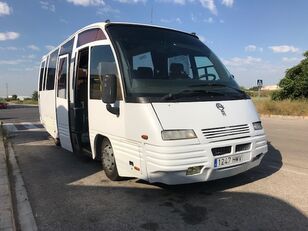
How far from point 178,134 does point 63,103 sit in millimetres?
4044

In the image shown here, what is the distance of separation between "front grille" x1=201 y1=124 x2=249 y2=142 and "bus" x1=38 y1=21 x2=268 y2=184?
0.02 meters

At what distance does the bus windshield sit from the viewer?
550 centimetres

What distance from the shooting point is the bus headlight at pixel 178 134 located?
16.4ft

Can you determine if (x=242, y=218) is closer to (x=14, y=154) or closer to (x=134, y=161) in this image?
(x=134, y=161)

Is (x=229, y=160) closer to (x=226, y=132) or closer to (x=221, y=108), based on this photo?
(x=226, y=132)

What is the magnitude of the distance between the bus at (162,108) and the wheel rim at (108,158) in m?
0.02

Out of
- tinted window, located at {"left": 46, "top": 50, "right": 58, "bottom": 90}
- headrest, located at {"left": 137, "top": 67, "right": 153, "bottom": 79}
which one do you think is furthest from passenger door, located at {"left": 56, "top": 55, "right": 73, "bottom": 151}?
headrest, located at {"left": 137, "top": 67, "right": 153, "bottom": 79}

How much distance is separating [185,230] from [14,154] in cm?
657

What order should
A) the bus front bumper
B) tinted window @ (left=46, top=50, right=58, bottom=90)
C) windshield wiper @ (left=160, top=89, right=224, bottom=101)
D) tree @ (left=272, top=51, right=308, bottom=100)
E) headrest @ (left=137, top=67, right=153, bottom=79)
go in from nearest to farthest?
the bus front bumper < windshield wiper @ (left=160, top=89, right=224, bottom=101) < headrest @ (left=137, top=67, right=153, bottom=79) < tinted window @ (left=46, top=50, right=58, bottom=90) < tree @ (left=272, top=51, right=308, bottom=100)

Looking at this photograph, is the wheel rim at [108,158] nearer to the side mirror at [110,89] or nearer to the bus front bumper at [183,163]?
the side mirror at [110,89]

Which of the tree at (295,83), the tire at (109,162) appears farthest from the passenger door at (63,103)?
the tree at (295,83)

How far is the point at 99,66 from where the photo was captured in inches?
254

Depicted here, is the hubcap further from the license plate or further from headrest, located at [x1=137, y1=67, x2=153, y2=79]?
the license plate

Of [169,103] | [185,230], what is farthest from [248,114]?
[185,230]
